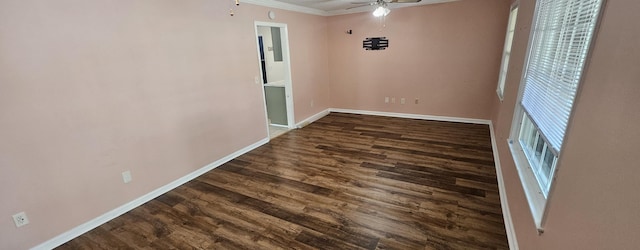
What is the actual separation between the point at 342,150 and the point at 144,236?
2632 mm

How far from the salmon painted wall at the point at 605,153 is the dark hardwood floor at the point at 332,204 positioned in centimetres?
114

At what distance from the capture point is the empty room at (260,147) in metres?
1.06

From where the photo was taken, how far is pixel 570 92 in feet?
4.25

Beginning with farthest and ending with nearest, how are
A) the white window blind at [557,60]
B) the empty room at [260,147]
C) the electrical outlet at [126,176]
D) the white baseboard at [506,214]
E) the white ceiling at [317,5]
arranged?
the white ceiling at [317,5] < the electrical outlet at [126,176] < the white baseboard at [506,214] < the white window blind at [557,60] < the empty room at [260,147]

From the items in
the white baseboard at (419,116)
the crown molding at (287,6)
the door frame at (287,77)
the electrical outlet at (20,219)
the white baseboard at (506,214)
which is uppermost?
the crown molding at (287,6)

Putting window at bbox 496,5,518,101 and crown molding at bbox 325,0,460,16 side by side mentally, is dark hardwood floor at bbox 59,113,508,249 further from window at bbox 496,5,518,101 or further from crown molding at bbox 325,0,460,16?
crown molding at bbox 325,0,460,16

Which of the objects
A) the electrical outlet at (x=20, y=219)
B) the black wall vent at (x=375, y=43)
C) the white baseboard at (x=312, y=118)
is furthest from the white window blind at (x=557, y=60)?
the white baseboard at (x=312, y=118)

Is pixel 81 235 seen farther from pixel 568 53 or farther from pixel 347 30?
pixel 347 30

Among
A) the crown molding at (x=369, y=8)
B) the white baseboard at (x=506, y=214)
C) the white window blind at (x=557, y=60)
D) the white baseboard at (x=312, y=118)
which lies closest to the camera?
the white window blind at (x=557, y=60)

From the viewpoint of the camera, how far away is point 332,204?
2.70 m

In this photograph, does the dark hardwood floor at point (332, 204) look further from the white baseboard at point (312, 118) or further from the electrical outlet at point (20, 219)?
the white baseboard at point (312, 118)

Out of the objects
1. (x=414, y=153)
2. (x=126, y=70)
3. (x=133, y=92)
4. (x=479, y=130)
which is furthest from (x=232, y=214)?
(x=479, y=130)

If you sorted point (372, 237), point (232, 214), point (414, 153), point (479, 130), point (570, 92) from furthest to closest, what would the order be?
1. point (479, 130)
2. point (414, 153)
3. point (232, 214)
4. point (372, 237)
5. point (570, 92)

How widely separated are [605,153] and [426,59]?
4.64 metres
